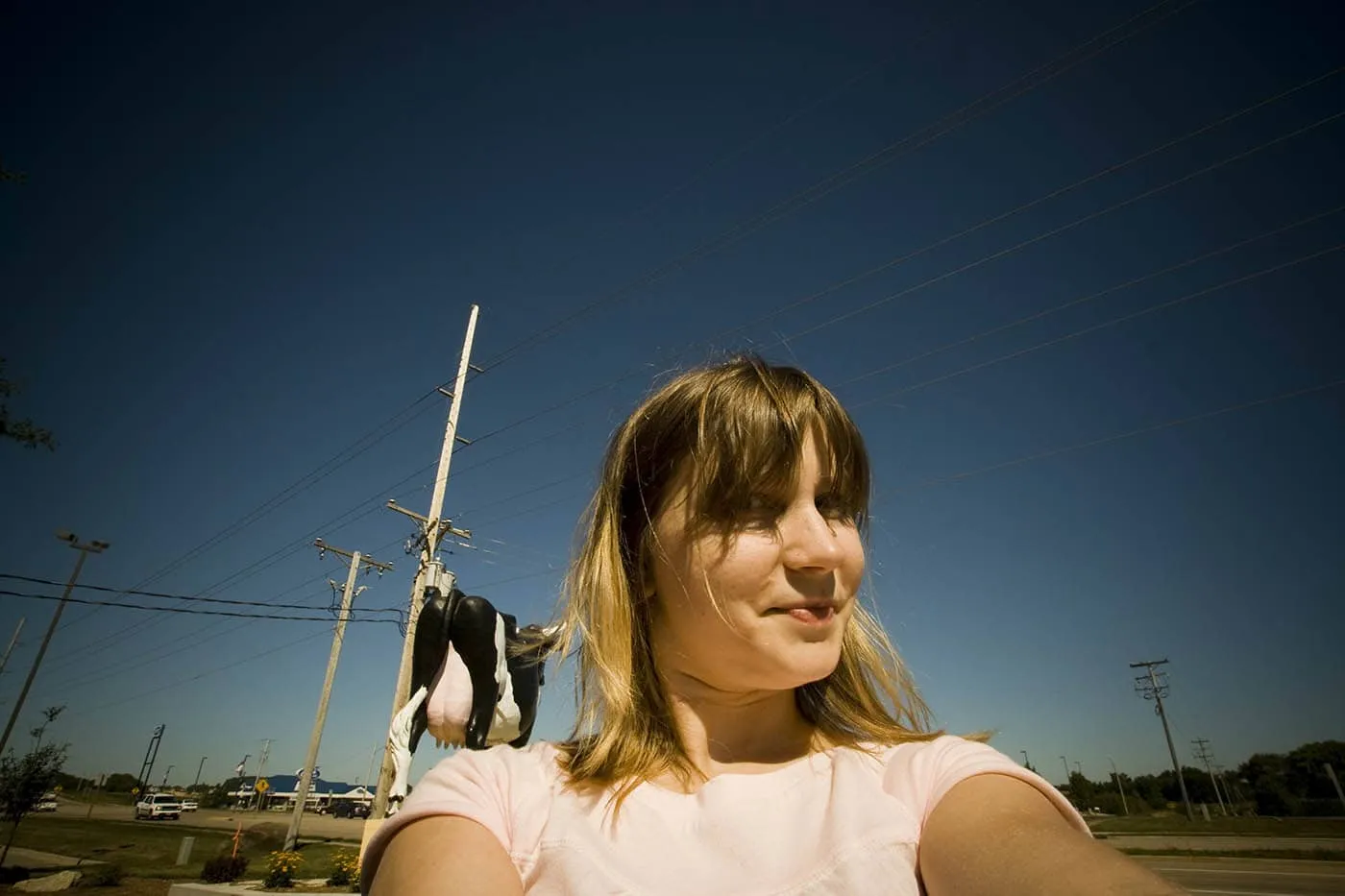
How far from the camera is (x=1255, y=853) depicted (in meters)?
21.5

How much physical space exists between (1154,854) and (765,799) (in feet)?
98.4

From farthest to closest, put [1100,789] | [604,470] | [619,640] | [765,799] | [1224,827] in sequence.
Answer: [1100,789], [1224,827], [604,470], [619,640], [765,799]

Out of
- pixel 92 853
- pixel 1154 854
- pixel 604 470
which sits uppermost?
pixel 604 470

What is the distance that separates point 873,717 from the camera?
141 cm

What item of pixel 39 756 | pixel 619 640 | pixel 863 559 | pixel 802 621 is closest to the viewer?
pixel 802 621

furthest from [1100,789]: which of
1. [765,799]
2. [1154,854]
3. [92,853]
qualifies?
[765,799]

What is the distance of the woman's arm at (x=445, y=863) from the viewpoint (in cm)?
87

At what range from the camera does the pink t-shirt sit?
0.94m

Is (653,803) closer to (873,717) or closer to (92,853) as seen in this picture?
(873,717)

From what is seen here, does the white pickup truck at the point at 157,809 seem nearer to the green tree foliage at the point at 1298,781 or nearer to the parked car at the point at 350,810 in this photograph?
the parked car at the point at 350,810

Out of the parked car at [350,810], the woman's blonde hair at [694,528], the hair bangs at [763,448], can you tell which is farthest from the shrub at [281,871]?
the parked car at [350,810]

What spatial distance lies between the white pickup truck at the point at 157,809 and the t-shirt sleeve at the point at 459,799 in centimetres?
6160

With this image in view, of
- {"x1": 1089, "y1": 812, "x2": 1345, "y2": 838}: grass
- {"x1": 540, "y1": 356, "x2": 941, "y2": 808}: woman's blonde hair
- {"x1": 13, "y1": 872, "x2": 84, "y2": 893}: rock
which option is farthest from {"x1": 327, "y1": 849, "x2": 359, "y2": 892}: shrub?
{"x1": 1089, "y1": 812, "x2": 1345, "y2": 838}: grass

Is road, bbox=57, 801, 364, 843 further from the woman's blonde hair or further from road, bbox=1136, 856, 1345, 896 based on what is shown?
the woman's blonde hair
